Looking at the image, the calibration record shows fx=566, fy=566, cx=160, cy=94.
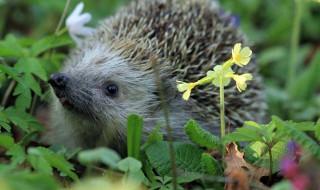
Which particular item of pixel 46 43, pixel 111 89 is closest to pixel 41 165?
pixel 111 89

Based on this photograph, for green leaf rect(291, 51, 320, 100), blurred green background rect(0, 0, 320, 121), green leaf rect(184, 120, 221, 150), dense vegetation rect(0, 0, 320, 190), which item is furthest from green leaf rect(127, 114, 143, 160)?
green leaf rect(291, 51, 320, 100)

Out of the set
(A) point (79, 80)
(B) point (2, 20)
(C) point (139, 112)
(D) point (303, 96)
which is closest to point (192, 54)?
(C) point (139, 112)

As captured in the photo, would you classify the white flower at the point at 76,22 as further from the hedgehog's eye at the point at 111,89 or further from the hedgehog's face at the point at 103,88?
the hedgehog's eye at the point at 111,89

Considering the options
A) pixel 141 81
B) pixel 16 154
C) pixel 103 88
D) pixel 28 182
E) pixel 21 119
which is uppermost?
pixel 141 81

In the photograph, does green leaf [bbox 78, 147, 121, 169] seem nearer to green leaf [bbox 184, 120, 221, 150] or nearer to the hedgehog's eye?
green leaf [bbox 184, 120, 221, 150]

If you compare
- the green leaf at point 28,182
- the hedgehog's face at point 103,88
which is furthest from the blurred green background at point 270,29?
the green leaf at point 28,182

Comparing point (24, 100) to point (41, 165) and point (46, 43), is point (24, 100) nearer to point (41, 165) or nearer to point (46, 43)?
point (46, 43)

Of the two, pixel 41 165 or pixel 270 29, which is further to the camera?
pixel 270 29
